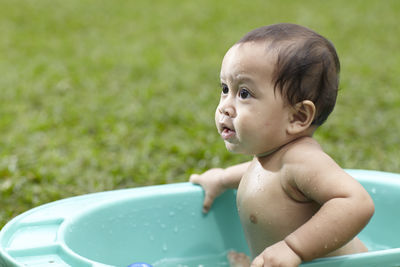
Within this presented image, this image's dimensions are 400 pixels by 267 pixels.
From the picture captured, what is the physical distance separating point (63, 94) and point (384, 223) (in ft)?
8.98

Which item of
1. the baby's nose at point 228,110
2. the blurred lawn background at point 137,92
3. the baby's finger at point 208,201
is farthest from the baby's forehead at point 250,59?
the blurred lawn background at point 137,92

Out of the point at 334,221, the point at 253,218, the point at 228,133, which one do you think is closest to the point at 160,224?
the point at 253,218

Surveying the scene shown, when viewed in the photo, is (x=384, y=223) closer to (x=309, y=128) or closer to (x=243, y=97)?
(x=309, y=128)

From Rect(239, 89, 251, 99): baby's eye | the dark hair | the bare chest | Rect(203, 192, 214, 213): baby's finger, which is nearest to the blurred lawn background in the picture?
Rect(203, 192, 214, 213): baby's finger

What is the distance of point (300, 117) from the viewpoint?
5.64 feet

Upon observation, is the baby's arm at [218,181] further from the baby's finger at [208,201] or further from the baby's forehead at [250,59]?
the baby's forehead at [250,59]

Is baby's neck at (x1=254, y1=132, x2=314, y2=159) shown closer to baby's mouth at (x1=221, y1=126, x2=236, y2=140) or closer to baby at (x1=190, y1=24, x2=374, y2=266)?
baby at (x1=190, y1=24, x2=374, y2=266)

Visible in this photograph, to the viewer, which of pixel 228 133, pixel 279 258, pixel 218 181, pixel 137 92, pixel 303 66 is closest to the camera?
pixel 279 258

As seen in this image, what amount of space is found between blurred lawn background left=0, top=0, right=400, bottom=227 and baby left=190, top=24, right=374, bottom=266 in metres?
1.18

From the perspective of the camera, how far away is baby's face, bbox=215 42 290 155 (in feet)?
5.51

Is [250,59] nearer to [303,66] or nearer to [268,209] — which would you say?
[303,66]

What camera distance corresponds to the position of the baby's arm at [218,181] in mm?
2172

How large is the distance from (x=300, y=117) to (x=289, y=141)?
0.09 meters

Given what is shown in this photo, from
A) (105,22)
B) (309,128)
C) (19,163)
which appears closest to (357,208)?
(309,128)
